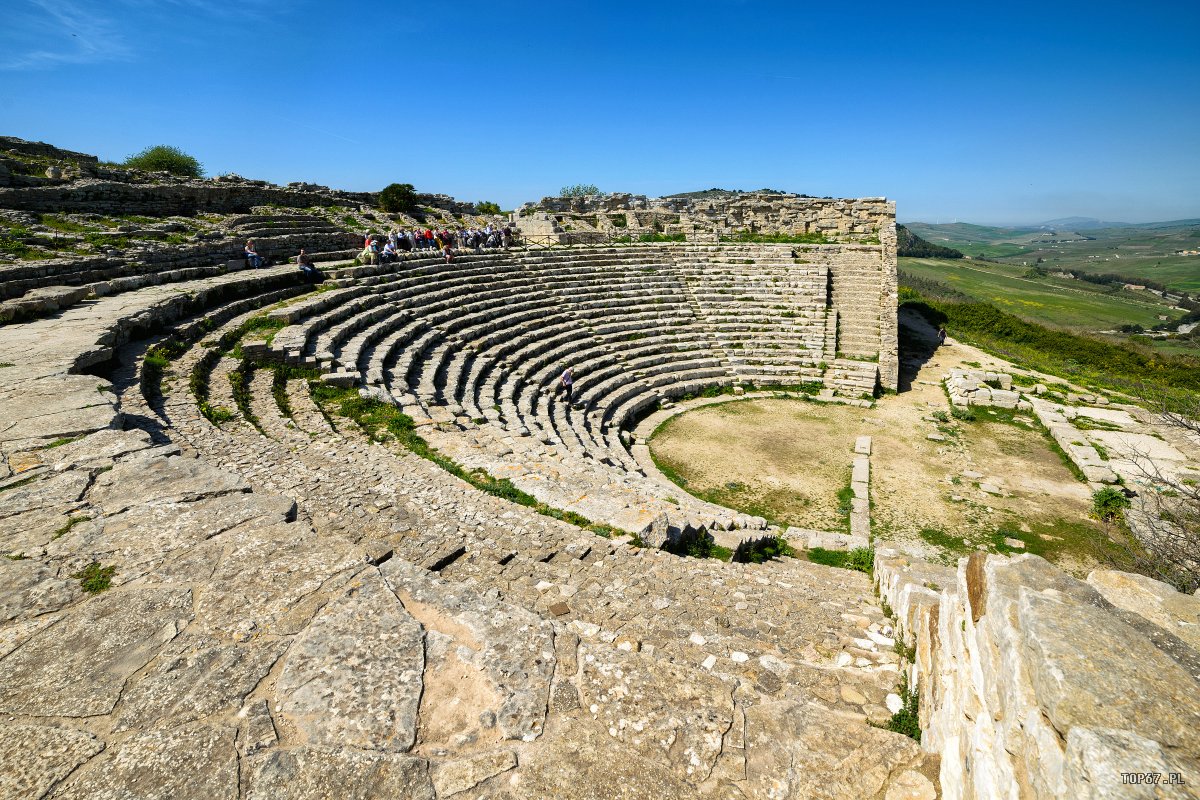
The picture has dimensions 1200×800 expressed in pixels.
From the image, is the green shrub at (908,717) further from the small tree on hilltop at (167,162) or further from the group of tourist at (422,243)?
the small tree on hilltop at (167,162)

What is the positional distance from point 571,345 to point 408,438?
770 centimetres

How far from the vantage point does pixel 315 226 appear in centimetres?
1988

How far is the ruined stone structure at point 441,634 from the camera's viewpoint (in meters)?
2.09

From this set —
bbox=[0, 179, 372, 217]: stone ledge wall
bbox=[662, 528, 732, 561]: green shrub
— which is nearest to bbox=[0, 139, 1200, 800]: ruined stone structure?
bbox=[662, 528, 732, 561]: green shrub

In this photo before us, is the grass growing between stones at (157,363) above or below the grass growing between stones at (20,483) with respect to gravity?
above

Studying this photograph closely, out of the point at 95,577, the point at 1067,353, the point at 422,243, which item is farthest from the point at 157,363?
the point at 1067,353

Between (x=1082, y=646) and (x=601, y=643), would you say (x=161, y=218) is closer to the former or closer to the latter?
(x=601, y=643)

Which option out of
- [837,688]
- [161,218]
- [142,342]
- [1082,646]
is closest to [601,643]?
[837,688]

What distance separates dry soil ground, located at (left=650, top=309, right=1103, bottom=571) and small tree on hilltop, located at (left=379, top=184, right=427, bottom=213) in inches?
847

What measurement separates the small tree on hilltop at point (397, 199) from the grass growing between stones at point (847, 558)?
87.2ft

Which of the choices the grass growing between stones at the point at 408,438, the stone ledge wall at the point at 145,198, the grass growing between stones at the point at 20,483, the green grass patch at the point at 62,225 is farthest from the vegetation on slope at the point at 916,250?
the grass growing between stones at the point at 20,483

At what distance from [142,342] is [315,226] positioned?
12.7m

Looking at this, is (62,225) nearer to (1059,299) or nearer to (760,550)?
(760,550)

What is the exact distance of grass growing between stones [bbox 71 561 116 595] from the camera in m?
3.06
